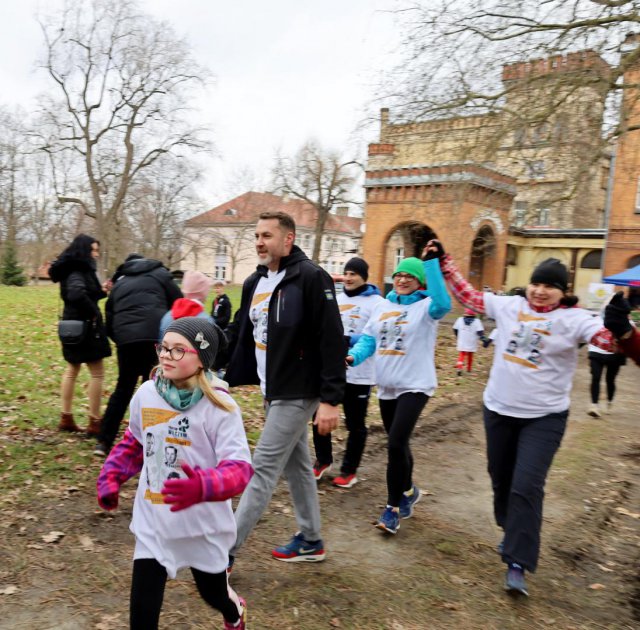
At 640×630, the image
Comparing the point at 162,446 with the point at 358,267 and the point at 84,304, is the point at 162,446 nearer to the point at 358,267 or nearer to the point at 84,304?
the point at 358,267

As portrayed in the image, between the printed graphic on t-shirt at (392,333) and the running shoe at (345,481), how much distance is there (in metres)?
1.49

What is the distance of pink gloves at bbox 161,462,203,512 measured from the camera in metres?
2.07

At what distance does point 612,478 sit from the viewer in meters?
6.22

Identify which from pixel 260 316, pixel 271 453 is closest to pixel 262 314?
pixel 260 316

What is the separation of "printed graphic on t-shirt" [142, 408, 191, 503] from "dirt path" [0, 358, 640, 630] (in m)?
1.10

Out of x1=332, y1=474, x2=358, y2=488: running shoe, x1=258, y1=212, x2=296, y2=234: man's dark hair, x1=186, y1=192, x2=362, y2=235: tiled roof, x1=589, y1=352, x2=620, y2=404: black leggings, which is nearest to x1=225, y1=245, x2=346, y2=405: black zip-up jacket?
x1=258, y1=212, x2=296, y2=234: man's dark hair

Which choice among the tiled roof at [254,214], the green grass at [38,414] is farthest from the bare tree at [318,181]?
the green grass at [38,414]

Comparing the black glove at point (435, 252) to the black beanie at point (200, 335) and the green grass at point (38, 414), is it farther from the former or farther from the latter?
the green grass at point (38, 414)

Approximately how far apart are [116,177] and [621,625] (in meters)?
36.6

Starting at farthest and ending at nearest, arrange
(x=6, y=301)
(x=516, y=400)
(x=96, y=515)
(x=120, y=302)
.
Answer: (x=6, y=301) → (x=120, y=302) → (x=96, y=515) → (x=516, y=400)

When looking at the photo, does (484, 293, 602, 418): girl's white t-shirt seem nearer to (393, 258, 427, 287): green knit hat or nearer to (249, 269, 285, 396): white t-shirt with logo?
(393, 258, 427, 287): green knit hat

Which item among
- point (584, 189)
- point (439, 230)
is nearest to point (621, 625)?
point (584, 189)

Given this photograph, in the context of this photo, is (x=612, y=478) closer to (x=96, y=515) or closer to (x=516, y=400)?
(x=516, y=400)

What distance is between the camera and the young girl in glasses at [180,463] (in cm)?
240
